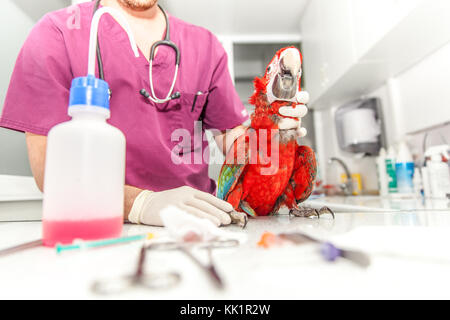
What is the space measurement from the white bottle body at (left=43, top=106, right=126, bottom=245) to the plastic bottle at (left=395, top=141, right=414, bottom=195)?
142cm

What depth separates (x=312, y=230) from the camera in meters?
0.42

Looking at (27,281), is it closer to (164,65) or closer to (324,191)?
(164,65)

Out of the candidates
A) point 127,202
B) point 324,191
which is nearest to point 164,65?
point 127,202

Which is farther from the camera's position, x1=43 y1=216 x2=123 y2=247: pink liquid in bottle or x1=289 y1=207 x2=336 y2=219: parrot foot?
x1=289 y1=207 x2=336 y2=219: parrot foot

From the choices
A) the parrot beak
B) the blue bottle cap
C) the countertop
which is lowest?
the countertop

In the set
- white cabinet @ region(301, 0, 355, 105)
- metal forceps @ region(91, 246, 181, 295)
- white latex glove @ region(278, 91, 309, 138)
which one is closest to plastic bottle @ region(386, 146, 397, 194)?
white cabinet @ region(301, 0, 355, 105)

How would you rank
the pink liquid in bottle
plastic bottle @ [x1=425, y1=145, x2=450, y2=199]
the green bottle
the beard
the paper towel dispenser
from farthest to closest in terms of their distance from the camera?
the paper towel dispenser, the green bottle, plastic bottle @ [x1=425, y1=145, x2=450, y2=199], the beard, the pink liquid in bottle

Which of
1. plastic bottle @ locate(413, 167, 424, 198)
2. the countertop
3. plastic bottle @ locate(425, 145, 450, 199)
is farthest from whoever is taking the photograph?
plastic bottle @ locate(413, 167, 424, 198)

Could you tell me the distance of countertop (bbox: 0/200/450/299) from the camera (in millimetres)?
187

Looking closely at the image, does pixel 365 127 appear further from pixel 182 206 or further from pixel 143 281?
pixel 143 281

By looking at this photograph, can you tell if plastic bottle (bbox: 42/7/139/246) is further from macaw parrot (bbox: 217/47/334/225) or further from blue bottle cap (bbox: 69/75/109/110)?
macaw parrot (bbox: 217/47/334/225)

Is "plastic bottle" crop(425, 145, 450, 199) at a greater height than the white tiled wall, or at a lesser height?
lesser

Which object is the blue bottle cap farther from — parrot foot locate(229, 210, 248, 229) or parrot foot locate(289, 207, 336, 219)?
parrot foot locate(289, 207, 336, 219)

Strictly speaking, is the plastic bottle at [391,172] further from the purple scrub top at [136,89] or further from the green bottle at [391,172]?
the purple scrub top at [136,89]
